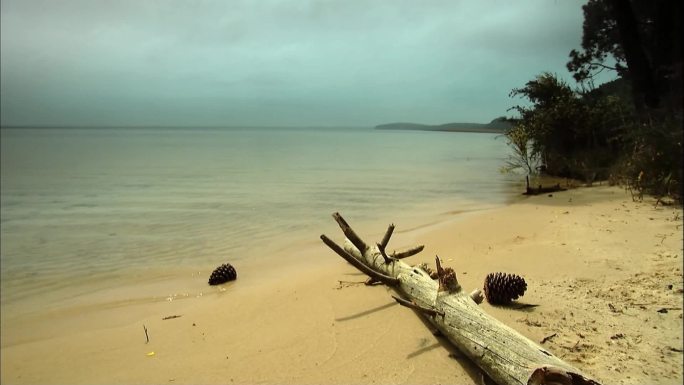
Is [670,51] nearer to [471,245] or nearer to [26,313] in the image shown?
[471,245]

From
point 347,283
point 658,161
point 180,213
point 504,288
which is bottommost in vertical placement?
point 347,283

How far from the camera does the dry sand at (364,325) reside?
10.7ft

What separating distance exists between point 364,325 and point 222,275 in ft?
10.3

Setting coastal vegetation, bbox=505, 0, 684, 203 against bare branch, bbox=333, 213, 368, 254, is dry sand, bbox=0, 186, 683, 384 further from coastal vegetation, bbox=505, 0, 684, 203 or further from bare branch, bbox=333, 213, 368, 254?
coastal vegetation, bbox=505, 0, 684, 203

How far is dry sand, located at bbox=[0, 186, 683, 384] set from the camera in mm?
3258

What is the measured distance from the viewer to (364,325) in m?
4.11

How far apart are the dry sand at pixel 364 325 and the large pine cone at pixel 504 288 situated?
0.47 ft

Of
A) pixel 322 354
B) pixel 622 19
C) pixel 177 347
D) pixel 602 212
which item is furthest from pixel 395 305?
pixel 622 19

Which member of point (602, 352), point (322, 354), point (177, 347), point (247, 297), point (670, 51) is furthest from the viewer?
point (670, 51)

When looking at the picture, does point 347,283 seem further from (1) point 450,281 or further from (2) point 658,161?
(2) point 658,161

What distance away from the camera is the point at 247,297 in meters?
5.52

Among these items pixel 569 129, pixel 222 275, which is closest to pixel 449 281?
pixel 222 275

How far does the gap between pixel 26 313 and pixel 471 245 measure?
6.72 metres

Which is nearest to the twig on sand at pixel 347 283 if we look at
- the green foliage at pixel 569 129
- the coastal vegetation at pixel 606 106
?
the coastal vegetation at pixel 606 106
